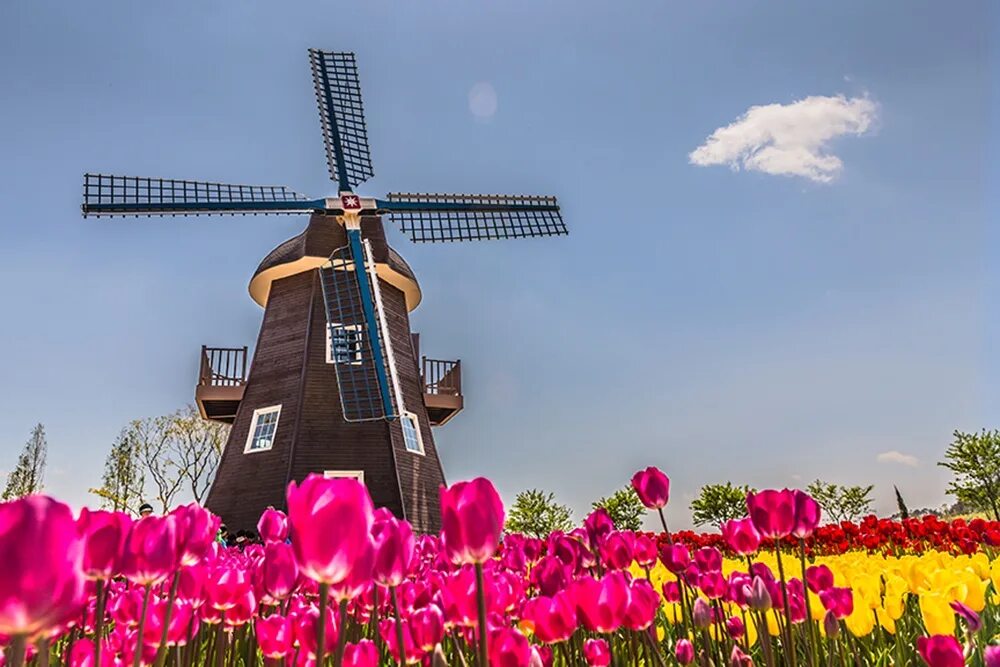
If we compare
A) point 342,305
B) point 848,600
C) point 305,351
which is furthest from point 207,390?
point 848,600

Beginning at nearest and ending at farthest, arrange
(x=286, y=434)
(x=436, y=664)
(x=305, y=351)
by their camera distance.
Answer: (x=436, y=664) → (x=286, y=434) → (x=305, y=351)

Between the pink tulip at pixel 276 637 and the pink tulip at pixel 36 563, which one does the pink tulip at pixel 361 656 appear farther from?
the pink tulip at pixel 36 563

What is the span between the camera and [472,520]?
135 cm

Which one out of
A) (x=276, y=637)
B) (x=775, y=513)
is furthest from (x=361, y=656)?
(x=775, y=513)

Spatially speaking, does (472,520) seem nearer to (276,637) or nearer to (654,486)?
(276,637)

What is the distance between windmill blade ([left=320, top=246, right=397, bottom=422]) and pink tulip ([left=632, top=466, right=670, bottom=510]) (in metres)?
13.1

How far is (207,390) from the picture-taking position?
18047mm

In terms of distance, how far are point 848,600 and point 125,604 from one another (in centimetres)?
252

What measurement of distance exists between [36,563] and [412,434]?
16.8 meters

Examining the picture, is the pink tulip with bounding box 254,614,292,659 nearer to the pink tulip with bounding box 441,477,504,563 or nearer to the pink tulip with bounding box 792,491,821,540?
the pink tulip with bounding box 441,477,504,563

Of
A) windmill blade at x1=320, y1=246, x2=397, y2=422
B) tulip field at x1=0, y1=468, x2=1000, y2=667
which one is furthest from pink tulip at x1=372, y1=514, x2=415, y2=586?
windmill blade at x1=320, y1=246, x2=397, y2=422

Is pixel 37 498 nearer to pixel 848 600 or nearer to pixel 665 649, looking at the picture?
pixel 848 600

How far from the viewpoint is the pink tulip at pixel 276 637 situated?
6.34ft

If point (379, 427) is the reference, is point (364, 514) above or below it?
below
